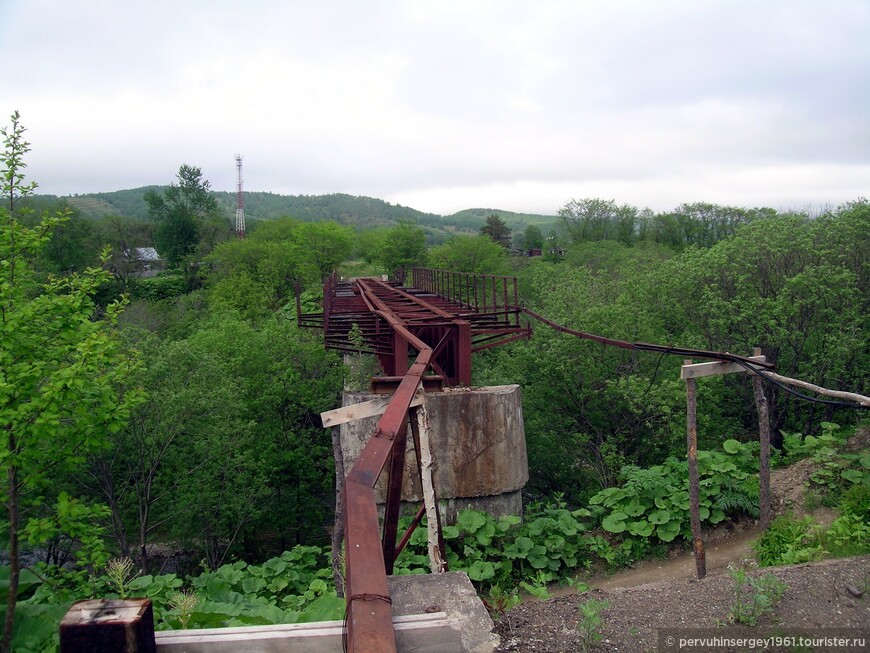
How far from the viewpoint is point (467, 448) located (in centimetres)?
943

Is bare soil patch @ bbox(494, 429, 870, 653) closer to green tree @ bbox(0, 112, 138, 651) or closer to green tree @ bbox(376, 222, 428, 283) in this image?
green tree @ bbox(0, 112, 138, 651)

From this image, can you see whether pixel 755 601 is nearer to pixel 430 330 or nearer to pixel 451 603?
pixel 451 603

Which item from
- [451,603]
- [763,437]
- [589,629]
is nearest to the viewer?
[451,603]

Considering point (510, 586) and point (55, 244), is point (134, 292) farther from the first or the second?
point (510, 586)

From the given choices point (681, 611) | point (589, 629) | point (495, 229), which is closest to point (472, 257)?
point (495, 229)

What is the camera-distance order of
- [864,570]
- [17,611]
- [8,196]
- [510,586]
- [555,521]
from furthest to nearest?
1. [555,521]
2. [510,586]
3. [8,196]
4. [864,570]
5. [17,611]

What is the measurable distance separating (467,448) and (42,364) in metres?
5.75

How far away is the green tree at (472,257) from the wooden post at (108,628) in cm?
4800

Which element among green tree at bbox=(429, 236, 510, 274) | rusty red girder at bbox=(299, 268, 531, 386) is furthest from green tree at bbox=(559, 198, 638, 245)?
rusty red girder at bbox=(299, 268, 531, 386)

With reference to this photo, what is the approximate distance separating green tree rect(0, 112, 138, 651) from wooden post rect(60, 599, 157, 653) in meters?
3.76

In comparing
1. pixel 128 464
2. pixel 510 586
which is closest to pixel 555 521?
pixel 510 586

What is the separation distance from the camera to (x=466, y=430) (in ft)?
30.9

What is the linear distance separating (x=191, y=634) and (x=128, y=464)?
12.9 m

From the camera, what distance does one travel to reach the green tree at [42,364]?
212 inches
